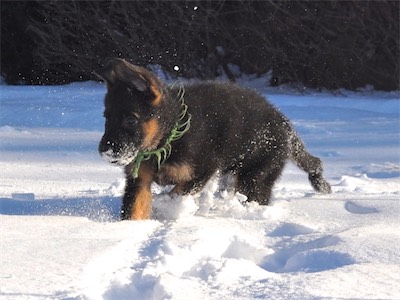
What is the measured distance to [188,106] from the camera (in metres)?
5.06

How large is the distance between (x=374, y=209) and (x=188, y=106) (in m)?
1.27

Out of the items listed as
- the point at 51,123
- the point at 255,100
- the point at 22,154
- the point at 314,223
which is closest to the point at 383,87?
the point at 51,123

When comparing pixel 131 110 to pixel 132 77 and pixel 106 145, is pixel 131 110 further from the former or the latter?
pixel 106 145

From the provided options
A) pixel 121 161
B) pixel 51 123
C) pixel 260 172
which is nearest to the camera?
pixel 121 161

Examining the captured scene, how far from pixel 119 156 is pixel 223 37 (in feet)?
34.9

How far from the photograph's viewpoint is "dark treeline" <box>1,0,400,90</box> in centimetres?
1434

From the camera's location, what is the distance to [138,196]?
4824 mm

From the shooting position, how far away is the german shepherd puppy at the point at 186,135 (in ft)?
15.2

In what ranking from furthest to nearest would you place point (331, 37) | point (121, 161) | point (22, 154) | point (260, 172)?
point (331, 37) → point (22, 154) → point (260, 172) → point (121, 161)

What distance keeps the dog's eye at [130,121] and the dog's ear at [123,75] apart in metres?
0.17

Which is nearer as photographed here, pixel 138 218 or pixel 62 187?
pixel 138 218

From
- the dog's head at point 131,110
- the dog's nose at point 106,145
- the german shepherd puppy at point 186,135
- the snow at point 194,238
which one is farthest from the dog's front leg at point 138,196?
the dog's nose at point 106,145

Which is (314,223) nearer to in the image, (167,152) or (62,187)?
(167,152)

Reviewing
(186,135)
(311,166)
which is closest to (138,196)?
(186,135)
